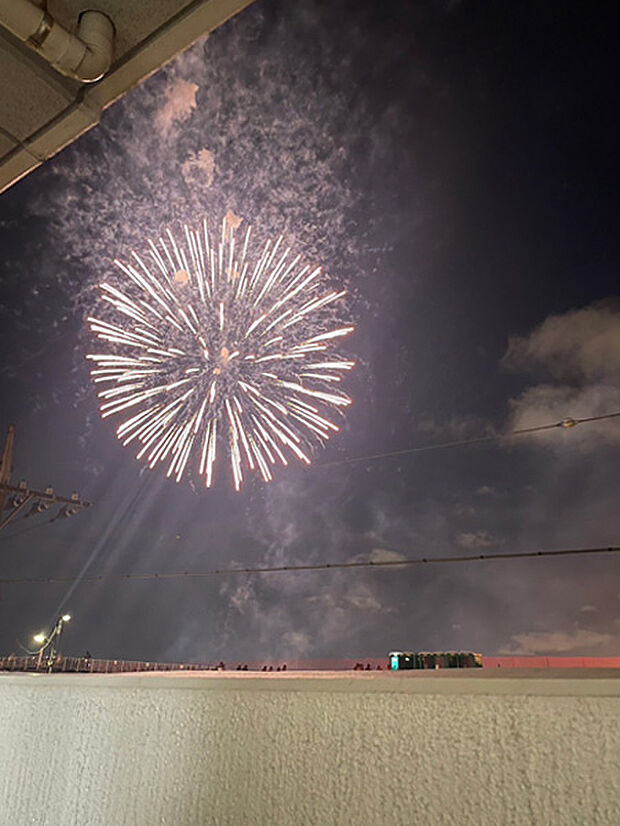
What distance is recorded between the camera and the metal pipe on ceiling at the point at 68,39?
7.60 ft

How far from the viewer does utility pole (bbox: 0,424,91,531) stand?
1367 cm

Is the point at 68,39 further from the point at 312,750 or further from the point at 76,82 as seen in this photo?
the point at 312,750

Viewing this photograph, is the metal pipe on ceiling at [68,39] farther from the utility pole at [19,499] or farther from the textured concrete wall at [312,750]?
the utility pole at [19,499]

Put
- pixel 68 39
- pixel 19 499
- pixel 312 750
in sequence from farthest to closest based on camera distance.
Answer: pixel 19 499, pixel 68 39, pixel 312 750

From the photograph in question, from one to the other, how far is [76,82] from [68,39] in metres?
0.42

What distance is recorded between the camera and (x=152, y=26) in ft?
8.73

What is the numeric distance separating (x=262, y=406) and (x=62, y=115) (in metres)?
7.30

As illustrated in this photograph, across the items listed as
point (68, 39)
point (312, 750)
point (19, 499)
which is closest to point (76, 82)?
point (68, 39)

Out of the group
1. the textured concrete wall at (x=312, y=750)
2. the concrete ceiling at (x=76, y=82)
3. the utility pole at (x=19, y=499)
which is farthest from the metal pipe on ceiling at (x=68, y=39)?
the utility pole at (x=19, y=499)

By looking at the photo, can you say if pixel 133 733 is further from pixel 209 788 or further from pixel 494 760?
pixel 494 760

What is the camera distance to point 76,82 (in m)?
2.87

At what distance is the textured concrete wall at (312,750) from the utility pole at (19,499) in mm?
13298

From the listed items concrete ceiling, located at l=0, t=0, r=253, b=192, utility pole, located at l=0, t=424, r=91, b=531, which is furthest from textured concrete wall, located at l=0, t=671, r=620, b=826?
utility pole, located at l=0, t=424, r=91, b=531

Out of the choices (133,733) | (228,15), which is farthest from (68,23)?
(133,733)
